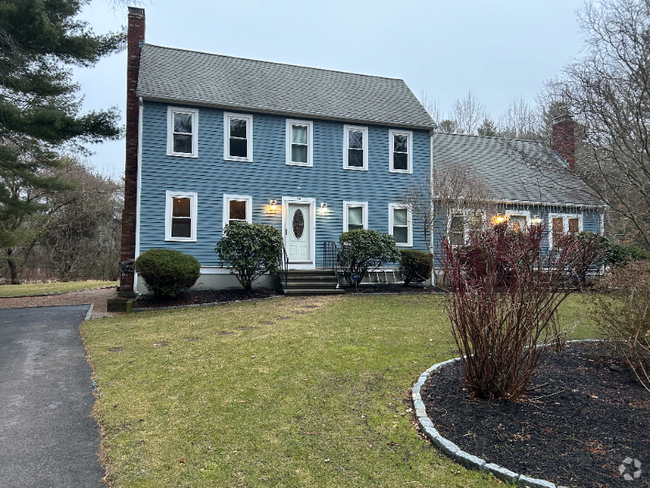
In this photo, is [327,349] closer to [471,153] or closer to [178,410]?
[178,410]

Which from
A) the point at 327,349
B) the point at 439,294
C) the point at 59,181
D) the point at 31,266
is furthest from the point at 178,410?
the point at 31,266

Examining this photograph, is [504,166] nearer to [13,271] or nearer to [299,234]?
[299,234]

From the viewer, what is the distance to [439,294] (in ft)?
41.8

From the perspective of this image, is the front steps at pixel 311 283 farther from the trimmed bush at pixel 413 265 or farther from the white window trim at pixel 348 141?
the white window trim at pixel 348 141

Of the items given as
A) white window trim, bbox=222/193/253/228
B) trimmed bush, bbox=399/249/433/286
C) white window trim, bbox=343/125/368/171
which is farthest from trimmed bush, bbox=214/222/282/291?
white window trim, bbox=343/125/368/171

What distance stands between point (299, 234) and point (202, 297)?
412cm

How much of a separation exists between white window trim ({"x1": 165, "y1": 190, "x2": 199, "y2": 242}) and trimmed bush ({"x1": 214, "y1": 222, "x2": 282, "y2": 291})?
5.36 ft

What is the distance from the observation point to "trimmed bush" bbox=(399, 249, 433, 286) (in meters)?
13.5

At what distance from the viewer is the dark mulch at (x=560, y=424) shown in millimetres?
2996

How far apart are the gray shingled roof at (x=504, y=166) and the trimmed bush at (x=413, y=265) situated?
5032 millimetres

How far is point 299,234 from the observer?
14.5m

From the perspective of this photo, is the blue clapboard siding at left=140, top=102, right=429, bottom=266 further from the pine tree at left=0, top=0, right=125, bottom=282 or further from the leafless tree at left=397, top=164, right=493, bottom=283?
the pine tree at left=0, top=0, right=125, bottom=282

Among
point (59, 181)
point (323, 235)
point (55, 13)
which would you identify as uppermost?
point (55, 13)

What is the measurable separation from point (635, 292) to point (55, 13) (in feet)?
51.8
